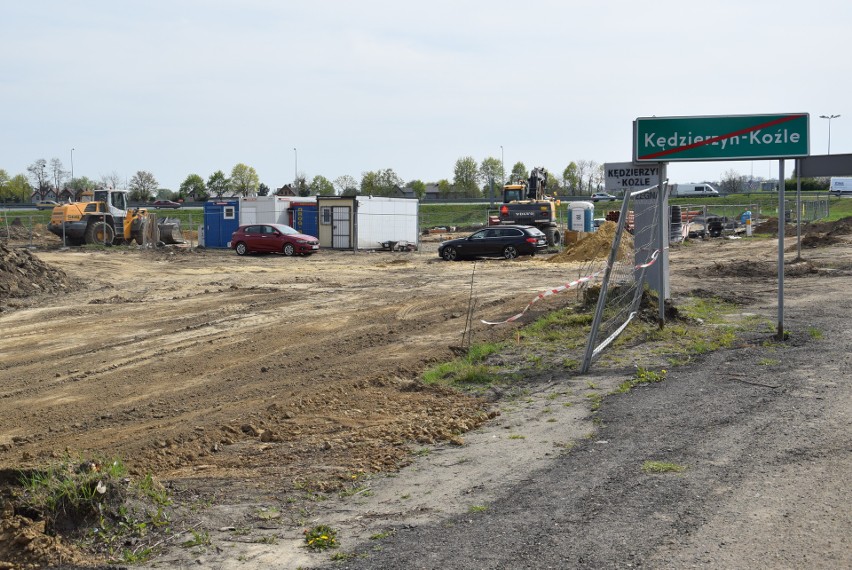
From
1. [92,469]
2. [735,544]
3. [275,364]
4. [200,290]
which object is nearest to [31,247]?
[200,290]

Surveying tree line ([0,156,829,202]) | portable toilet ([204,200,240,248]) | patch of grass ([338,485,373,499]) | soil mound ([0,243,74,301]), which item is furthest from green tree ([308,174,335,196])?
patch of grass ([338,485,373,499])

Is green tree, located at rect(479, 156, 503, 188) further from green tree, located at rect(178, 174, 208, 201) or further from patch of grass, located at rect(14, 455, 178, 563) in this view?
patch of grass, located at rect(14, 455, 178, 563)

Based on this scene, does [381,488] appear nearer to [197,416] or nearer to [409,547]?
[409,547]

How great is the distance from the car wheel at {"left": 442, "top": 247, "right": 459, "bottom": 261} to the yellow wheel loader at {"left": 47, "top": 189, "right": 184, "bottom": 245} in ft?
52.0

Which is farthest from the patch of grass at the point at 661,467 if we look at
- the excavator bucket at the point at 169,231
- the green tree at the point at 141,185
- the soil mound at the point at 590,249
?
the green tree at the point at 141,185

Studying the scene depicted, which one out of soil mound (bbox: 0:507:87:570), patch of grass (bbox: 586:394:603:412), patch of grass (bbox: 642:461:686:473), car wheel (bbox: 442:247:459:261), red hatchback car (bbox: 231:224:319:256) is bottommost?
soil mound (bbox: 0:507:87:570)

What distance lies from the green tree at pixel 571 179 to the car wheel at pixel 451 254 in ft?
340

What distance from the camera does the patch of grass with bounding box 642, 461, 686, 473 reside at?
7.15m

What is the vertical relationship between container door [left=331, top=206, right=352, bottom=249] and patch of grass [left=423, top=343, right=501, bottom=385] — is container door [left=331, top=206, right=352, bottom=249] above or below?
above

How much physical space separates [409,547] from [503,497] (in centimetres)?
120

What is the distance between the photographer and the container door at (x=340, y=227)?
145ft

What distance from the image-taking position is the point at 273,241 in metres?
39.3

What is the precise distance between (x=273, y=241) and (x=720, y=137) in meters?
28.4

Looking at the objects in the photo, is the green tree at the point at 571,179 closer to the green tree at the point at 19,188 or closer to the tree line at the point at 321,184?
the tree line at the point at 321,184
